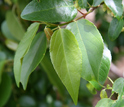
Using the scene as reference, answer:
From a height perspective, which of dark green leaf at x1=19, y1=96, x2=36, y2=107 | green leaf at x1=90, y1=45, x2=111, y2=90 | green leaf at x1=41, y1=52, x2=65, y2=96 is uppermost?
green leaf at x1=90, y1=45, x2=111, y2=90

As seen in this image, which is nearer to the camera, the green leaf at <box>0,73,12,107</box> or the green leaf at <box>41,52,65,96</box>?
the green leaf at <box>41,52,65,96</box>

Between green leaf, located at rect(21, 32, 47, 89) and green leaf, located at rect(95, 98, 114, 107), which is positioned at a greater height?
green leaf, located at rect(21, 32, 47, 89)

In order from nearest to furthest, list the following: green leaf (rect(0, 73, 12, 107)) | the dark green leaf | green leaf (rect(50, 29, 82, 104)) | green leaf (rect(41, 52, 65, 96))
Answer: green leaf (rect(50, 29, 82, 104)) → green leaf (rect(41, 52, 65, 96)) → green leaf (rect(0, 73, 12, 107)) → the dark green leaf

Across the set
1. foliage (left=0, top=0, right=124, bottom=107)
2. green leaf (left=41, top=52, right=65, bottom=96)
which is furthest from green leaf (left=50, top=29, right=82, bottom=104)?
green leaf (left=41, top=52, right=65, bottom=96)

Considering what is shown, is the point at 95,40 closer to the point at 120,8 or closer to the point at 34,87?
the point at 120,8

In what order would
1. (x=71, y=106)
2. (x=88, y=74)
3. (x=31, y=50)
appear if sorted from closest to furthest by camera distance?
(x=88, y=74) < (x=31, y=50) < (x=71, y=106)

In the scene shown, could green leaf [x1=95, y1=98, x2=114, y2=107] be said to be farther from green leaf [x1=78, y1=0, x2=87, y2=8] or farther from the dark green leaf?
the dark green leaf

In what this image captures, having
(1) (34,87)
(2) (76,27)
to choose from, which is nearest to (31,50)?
(2) (76,27)
